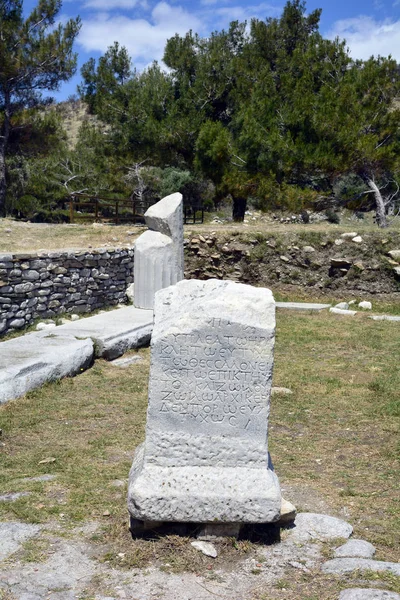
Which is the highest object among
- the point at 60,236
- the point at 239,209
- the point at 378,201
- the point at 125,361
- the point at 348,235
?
the point at 378,201

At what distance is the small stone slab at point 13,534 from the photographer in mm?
3163

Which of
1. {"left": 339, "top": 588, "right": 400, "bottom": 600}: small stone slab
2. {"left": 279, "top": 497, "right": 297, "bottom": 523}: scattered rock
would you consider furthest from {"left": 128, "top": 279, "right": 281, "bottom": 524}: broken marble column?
{"left": 339, "top": 588, "right": 400, "bottom": 600}: small stone slab

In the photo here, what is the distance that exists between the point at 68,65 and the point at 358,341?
13.4 m

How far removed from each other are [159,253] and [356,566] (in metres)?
8.32

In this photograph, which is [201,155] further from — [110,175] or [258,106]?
[110,175]

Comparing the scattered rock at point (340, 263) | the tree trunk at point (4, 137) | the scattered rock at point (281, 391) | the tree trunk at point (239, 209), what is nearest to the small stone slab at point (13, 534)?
the scattered rock at point (281, 391)

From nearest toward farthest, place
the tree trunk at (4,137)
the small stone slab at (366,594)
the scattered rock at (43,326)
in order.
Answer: the small stone slab at (366,594) → the scattered rock at (43,326) → the tree trunk at (4,137)

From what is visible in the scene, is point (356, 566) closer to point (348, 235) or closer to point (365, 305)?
point (365, 305)

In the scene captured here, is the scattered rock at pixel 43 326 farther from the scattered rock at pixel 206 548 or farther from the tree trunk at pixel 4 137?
the tree trunk at pixel 4 137

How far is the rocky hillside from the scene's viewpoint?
527 inches

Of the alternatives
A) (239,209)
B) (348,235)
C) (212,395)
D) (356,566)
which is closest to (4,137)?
(239,209)

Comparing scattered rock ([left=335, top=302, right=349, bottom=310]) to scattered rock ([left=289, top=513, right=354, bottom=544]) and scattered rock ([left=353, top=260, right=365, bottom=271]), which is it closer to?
scattered rock ([left=353, top=260, right=365, bottom=271])

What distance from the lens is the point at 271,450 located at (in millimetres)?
4980

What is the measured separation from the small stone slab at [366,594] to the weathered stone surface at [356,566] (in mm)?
205
